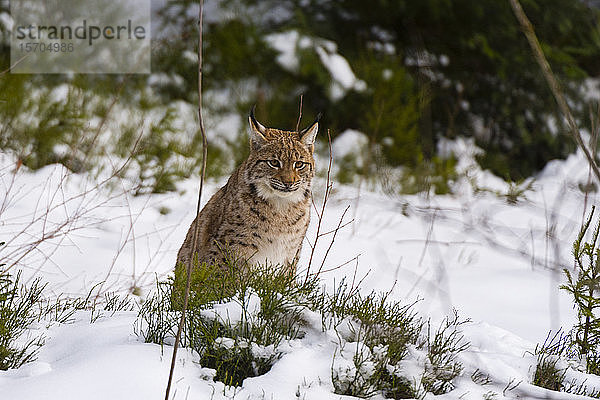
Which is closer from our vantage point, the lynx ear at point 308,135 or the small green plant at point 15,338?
the small green plant at point 15,338

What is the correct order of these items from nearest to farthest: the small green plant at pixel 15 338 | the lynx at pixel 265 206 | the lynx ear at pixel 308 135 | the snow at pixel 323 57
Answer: the small green plant at pixel 15 338 → the lynx at pixel 265 206 → the lynx ear at pixel 308 135 → the snow at pixel 323 57

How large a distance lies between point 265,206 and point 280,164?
10.8 inches

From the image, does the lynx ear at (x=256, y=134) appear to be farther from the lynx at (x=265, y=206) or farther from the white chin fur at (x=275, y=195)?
the white chin fur at (x=275, y=195)

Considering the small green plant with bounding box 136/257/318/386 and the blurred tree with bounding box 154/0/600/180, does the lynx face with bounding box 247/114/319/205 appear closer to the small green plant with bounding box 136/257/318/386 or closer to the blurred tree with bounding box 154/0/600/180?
the small green plant with bounding box 136/257/318/386

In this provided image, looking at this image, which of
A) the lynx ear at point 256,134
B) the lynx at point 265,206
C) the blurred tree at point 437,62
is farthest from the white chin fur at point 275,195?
the blurred tree at point 437,62

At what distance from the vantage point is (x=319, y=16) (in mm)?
7844

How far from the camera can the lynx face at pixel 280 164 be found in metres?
3.59

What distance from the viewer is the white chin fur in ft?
11.9

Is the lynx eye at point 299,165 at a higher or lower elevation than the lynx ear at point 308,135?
lower

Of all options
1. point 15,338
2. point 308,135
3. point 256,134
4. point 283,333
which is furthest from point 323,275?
point 15,338

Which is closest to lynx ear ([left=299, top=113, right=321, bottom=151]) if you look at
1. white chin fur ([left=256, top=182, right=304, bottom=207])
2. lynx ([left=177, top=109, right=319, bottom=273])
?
lynx ([left=177, top=109, right=319, bottom=273])

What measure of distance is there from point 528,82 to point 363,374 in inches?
271

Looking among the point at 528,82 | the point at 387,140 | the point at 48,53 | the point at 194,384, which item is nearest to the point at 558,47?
the point at 528,82

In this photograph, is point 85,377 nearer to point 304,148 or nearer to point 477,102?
point 304,148
